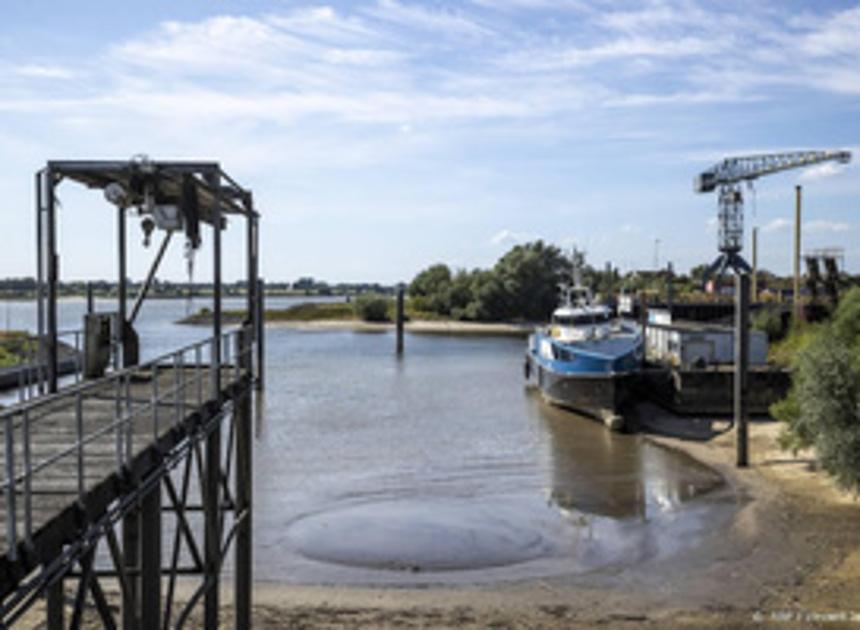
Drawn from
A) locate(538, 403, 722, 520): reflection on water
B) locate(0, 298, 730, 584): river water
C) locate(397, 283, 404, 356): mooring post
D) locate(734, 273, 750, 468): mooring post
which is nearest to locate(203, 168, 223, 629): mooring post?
locate(0, 298, 730, 584): river water

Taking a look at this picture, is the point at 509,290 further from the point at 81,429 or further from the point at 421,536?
the point at 81,429

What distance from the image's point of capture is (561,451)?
34.3m

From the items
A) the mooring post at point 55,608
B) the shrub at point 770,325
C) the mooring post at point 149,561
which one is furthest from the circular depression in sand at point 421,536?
the shrub at point 770,325

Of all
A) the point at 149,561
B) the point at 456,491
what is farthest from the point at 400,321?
the point at 149,561

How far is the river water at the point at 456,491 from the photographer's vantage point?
20953 mm

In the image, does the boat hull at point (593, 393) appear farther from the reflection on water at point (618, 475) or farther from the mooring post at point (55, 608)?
the mooring post at point (55, 608)

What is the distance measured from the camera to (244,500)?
15.5m

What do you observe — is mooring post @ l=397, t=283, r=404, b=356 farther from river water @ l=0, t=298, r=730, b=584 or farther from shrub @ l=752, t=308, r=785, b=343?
shrub @ l=752, t=308, r=785, b=343

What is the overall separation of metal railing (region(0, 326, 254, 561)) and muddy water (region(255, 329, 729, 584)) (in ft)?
24.8

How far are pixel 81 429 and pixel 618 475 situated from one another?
2372 centimetres

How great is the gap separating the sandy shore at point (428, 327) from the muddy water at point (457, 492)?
202 feet

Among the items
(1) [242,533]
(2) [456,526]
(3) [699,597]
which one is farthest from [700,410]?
(1) [242,533]

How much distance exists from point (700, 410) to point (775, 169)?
51.6m

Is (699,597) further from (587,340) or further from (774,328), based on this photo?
(774,328)
